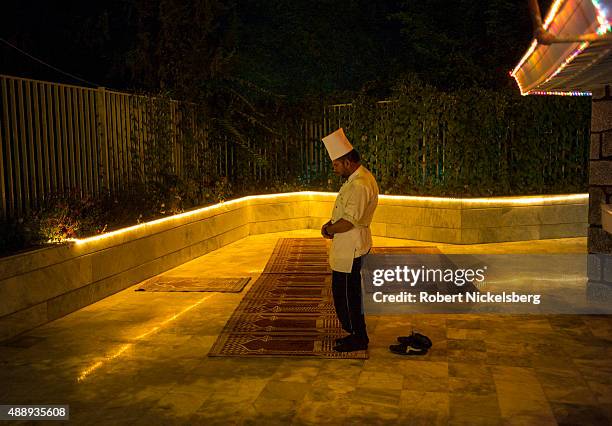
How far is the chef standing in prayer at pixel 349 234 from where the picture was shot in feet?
18.3

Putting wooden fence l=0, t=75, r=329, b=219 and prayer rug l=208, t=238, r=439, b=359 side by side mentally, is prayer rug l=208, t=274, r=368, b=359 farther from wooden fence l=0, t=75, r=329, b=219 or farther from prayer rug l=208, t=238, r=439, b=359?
wooden fence l=0, t=75, r=329, b=219

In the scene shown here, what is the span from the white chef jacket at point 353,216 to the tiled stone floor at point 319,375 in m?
0.86

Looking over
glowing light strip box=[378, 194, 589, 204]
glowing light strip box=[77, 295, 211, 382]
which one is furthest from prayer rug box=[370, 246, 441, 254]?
glowing light strip box=[77, 295, 211, 382]

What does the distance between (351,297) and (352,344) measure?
417mm

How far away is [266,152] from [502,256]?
241 inches

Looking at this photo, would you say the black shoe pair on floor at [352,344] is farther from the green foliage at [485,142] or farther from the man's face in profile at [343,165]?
the green foliage at [485,142]

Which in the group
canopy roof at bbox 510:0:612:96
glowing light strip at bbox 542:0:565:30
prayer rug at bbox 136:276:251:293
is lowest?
prayer rug at bbox 136:276:251:293

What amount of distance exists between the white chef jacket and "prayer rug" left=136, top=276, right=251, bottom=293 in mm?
2946

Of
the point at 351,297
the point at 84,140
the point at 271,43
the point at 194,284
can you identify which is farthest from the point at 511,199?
the point at 271,43

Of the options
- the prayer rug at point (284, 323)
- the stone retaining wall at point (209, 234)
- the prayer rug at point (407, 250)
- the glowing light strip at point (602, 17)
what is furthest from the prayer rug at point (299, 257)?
the glowing light strip at point (602, 17)

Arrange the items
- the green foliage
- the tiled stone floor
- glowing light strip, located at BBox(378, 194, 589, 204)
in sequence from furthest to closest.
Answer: the green foliage → glowing light strip, located at BBox(378, 194, 589, 204) → the tiled stone floor

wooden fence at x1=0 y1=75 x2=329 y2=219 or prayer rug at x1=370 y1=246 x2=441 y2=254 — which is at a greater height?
wooden fence at x1=0 y1=75 x2=329 y2=219

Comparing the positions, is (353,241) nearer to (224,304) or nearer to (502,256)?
(224,304)

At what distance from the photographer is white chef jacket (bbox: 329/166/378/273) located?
556 centimetres
